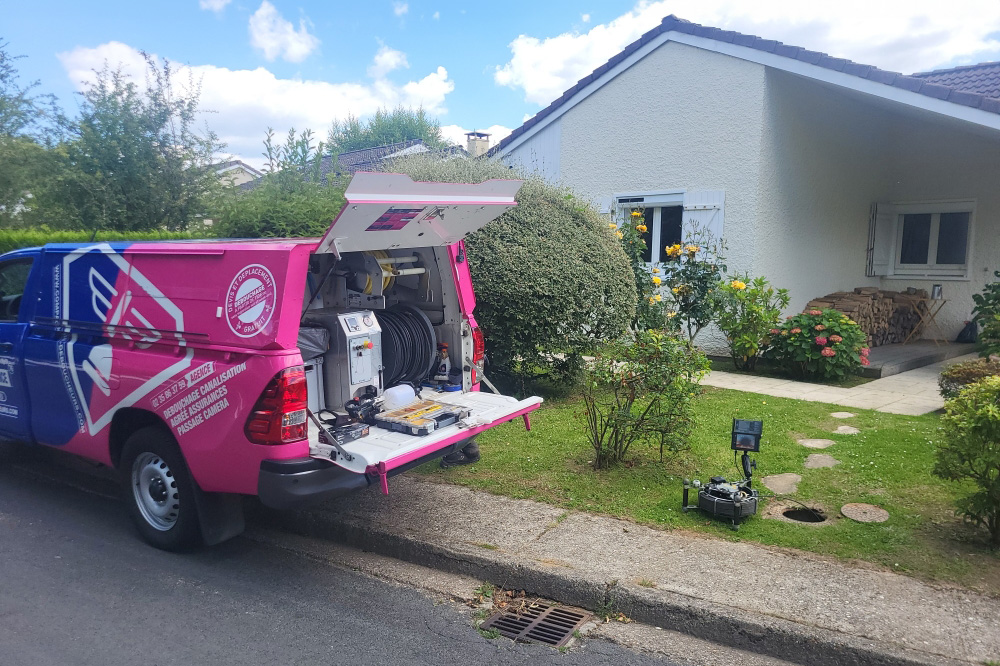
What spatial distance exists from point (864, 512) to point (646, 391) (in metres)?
1.68

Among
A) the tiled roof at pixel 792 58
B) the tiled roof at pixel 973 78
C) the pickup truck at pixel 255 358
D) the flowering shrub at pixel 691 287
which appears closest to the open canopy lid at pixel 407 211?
the pickup truck at pixel 255 358

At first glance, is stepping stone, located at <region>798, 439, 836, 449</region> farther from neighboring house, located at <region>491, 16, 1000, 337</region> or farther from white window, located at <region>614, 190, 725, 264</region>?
white window, located at <region>614, 190, 725, 264</region>

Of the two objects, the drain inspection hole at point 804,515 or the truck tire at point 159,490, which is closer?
the truck tire at point 159,490

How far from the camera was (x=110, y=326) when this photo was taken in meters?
4.69

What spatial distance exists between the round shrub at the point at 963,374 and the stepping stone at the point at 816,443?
5.68 feet

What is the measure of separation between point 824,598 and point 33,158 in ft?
44.3

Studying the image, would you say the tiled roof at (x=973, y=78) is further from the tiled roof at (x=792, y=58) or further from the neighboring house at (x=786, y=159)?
the tiled roof at (x=792, y=58)

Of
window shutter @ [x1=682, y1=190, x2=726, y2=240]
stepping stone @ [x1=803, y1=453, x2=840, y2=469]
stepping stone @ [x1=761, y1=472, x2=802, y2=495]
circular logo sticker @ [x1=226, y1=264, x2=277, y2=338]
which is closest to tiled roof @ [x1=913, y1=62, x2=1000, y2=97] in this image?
window shutter @ [x1=682, y1=190, x2=726, y2=240]

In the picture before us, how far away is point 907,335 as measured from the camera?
12234 mm

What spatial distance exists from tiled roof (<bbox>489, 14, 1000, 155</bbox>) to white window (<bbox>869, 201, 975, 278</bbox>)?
2354 mm

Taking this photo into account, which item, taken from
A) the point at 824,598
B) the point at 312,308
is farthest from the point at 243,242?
the point at 824,598

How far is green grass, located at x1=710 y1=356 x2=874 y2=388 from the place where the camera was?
8984 mm

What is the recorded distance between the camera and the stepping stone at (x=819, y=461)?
5.67 metres

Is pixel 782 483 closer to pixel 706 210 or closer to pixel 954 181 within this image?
pixel 706 210
